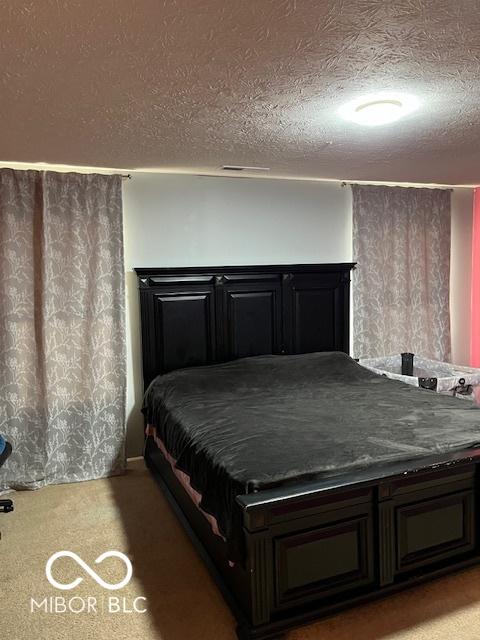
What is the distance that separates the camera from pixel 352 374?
3.90 m

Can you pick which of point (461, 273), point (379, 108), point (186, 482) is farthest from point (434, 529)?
point (461, 273)

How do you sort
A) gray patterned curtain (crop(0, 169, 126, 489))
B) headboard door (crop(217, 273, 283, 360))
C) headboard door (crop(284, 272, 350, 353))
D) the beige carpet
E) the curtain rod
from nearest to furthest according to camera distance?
the beige carpet
gray patterned curtain (crop(0, 169, 126, 489))
headboard door (crop(217, 273, 283, 360))
headboard door (crop(284, 272, 350, 353))
the curtain rod

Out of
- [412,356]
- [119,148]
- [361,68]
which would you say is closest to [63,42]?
[361,68]

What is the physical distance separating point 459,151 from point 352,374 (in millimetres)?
1740

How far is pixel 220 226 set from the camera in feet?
13.4

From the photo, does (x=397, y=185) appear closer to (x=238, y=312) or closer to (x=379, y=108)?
(x=238, y=312)

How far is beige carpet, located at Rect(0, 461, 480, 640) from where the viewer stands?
2076mm

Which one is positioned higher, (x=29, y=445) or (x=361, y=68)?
(x=361, y=68)

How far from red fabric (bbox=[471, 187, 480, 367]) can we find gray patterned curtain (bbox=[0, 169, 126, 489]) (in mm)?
3509

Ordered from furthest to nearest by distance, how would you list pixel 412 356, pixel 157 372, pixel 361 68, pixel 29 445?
1. pixel 412 356
2. pixel 157 372
3. pixel 29 445
4. pixel 361 68

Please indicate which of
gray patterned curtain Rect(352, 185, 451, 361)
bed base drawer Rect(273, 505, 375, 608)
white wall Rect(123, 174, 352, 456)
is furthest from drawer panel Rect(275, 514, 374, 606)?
gray patterned curtain Rect(352, 185, 451, 361)

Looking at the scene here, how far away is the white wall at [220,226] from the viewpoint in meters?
3.86

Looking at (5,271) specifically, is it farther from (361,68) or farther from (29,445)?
(361,68)

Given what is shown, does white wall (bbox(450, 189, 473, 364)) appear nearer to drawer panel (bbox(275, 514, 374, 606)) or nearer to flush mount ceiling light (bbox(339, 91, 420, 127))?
flush mount ceiling light (bbox(339, 91, 420, 127))
